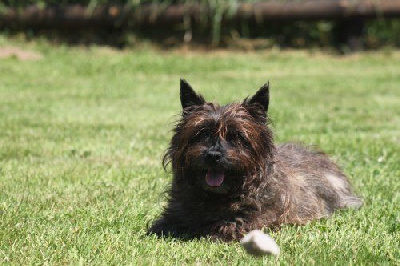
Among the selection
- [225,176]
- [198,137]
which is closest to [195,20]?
[198,137]

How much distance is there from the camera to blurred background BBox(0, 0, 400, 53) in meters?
19.2

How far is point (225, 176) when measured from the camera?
5773 millimetres

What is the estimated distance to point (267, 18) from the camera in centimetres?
1953

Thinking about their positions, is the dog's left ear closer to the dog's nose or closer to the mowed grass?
the dog's nose

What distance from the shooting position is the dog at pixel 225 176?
5719 millimetres

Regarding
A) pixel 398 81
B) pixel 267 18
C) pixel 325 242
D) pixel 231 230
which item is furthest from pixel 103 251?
pixel 267 18

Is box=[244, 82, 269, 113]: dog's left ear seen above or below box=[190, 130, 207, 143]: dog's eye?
above

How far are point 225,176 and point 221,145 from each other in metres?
0.26

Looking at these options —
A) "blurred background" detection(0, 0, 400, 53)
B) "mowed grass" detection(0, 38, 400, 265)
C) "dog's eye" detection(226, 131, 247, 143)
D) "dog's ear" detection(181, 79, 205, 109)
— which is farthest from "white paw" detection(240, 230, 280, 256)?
"blurred background" detection(0, 0, 400, 53)

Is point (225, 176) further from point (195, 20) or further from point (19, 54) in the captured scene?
point (195, 20)

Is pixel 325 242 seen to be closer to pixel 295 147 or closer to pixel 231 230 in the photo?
pixel 231 230

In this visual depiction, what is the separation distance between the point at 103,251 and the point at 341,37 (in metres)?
16.2

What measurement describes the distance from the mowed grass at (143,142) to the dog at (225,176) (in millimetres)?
207

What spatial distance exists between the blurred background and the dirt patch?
1.11 meters
